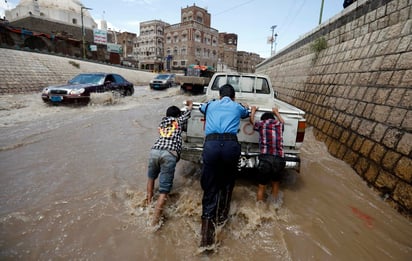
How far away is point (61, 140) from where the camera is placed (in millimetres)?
5578

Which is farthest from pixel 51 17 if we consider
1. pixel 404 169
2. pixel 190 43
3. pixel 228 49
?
pixel 404 169

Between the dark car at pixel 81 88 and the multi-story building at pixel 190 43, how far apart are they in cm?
4371

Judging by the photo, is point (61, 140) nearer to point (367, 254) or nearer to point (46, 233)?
point (46, 233)

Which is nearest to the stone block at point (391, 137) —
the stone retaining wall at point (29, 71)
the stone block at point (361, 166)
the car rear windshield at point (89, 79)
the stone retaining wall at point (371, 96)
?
the stone retaining wall at point (371, 96)

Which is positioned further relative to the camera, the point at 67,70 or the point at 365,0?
the point at 67,70

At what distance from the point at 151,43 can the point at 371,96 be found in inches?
2600

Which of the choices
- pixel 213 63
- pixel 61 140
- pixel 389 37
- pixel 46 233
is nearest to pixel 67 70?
pixel 61 140

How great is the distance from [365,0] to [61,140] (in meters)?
8.82

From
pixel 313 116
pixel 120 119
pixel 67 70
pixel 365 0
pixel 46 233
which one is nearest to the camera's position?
pixel 46 233

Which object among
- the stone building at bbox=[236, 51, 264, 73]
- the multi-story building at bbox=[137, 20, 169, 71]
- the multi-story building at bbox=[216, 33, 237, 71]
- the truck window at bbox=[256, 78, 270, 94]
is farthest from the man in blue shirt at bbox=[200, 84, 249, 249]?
the stone building at bbox=[236, 51, 264, 73]

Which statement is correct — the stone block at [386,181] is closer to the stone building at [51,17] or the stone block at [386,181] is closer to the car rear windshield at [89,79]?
the car rear windshield at [89,79]

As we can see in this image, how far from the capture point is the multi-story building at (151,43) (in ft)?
199

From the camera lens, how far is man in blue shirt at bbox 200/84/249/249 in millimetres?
2254

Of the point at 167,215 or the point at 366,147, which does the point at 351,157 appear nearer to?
the point at 366,147
